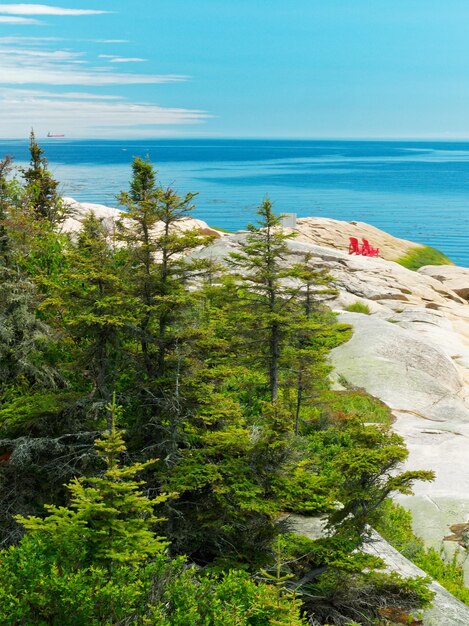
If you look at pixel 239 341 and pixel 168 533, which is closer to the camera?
pixel 168 533

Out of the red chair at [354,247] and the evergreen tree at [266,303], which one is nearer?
the evergreen tree at [266,303]

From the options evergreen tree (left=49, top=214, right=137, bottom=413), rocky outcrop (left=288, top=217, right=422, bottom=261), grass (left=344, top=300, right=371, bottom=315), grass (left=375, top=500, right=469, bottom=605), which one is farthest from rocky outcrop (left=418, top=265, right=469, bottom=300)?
evergreen tree (left=49, top=214, right=137, bottom=413)

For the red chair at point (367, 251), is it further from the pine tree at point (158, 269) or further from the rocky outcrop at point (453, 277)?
the pine tree at point (158, 269)

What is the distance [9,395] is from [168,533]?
5.53 meters

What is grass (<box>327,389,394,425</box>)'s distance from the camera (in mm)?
22855

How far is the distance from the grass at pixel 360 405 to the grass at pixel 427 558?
22.0 ft

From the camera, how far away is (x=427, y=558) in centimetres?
1495

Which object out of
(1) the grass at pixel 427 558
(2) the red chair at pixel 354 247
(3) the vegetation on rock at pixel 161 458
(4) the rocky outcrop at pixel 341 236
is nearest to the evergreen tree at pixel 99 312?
(3) the vegetation on rock at pixel 161 458

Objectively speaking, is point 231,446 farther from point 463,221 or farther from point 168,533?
point 463,221

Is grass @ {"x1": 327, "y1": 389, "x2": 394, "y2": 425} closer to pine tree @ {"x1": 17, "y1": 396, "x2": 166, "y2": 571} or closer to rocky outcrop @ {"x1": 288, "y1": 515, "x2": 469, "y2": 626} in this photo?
Result: rocky outcrop @ {"x1": 288, "y1": 515, "x2": 469, "y2": 626}

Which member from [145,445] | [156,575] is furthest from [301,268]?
[156,575]

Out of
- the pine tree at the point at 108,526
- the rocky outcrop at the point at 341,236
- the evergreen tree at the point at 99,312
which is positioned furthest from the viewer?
the rocky outcrop at the point at 341,236

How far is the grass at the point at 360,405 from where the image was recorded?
22855 millimetres

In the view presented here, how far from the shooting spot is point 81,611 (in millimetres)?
8805
